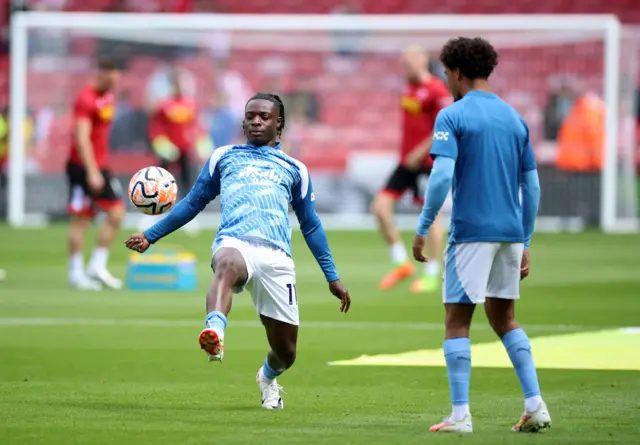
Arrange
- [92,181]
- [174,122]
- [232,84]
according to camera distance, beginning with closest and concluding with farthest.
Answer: [92,181] < [174,122] < [232,84]

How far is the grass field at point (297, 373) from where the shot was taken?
7614 mm

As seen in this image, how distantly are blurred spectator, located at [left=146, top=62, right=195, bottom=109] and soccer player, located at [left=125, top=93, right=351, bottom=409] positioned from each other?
72.4ft

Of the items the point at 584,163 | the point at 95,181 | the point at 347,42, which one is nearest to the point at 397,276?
the point at 95,181

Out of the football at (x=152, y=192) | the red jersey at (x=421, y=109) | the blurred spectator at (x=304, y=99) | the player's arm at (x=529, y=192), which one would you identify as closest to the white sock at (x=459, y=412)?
the player's arm at (x=529, y=192)

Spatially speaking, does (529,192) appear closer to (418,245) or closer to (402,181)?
(418,245)

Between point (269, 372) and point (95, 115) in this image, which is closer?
point (269, 372)

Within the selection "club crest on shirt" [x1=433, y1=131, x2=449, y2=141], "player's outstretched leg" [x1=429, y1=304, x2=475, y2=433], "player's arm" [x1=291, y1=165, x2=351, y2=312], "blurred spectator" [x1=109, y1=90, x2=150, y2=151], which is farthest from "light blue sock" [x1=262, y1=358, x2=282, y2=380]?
"blurred spectator" [x1=109, y1=90, x2=150, y2=151]

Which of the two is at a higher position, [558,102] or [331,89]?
[331,89]

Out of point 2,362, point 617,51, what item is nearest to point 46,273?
point 2,362

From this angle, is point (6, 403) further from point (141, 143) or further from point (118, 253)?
point (141, 143)

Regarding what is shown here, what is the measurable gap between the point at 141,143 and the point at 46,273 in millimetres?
10807

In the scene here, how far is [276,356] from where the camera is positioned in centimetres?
842

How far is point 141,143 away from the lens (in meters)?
29.8

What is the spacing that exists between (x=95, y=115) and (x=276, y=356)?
30.2ft
